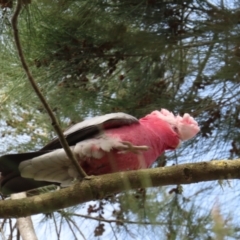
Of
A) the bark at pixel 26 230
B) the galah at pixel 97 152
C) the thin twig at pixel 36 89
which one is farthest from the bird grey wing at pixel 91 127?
the bark at pixel 26 230

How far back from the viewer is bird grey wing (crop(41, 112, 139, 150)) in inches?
35.3

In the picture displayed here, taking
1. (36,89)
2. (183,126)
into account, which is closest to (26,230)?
(183,126)

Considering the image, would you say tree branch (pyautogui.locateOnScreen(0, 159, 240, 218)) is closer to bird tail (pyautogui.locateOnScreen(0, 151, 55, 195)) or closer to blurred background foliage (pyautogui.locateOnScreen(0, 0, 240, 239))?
bird tail (pyautogui.locateOnScreen(0, 151, 55, 195))

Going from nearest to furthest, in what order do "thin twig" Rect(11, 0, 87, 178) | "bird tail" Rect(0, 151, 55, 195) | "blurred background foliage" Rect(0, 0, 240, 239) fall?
"thin twig" Rect(11, 0, 87, 178)
"bird tail" Rect(0, 151, 55, 195)
"blurred background foliage" Rect(0, 0, 240, 239)

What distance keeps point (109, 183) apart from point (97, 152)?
0.47ft

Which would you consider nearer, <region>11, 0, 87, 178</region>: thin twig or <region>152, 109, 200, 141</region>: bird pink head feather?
Answer: <region>11, 0, 87, 178</region>: thin twig

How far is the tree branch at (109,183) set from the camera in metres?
0.74

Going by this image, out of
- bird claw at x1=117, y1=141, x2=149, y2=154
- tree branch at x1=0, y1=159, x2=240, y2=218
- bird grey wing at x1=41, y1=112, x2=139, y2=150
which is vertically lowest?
tree branch at x1=0, y1=159, x2=240, y2=218

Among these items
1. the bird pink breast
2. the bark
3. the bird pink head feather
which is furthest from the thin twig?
the bark

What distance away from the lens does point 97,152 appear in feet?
2.88

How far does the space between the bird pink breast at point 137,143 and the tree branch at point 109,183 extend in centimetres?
13

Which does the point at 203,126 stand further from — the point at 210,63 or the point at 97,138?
the point at 97,138

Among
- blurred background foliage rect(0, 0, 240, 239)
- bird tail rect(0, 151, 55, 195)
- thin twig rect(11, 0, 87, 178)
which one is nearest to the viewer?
thin twig rect(11, 0, 87, 178)

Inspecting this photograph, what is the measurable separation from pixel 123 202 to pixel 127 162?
0.29 meters
